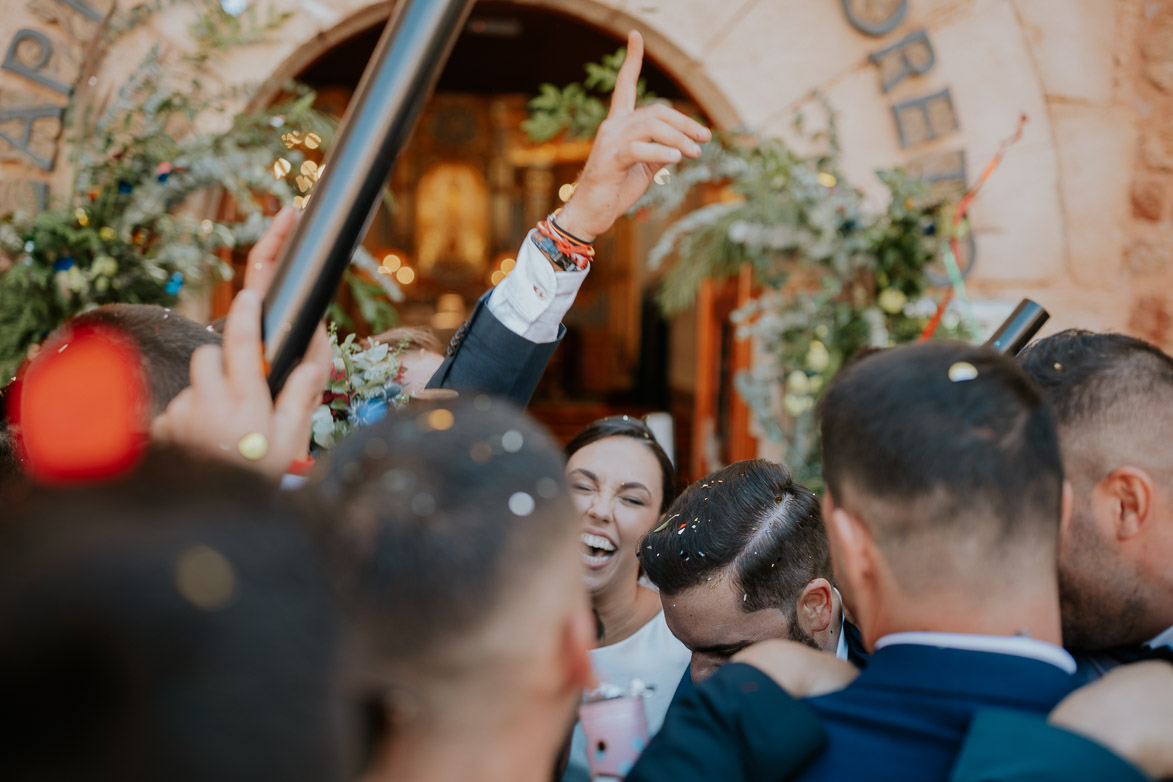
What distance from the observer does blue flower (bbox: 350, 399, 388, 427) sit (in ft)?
4.95

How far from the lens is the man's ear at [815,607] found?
61.9 inches

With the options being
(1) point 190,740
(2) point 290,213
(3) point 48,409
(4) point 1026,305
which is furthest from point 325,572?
(4) point 1026,305

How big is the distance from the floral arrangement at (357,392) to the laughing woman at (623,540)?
479 mm

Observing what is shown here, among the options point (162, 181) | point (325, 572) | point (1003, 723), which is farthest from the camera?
point (162, 181)

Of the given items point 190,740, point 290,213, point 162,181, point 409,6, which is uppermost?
point 409,6

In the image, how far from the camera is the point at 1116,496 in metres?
1.12

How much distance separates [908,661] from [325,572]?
0.59 meters

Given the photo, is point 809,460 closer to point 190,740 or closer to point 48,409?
point 48,409

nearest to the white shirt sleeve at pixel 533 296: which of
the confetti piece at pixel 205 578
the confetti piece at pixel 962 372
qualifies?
the confetti piece at pixel 962 372

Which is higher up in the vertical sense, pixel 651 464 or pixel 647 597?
pixel 651 464

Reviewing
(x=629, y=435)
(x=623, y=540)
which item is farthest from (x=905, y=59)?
(x=623, y=540)

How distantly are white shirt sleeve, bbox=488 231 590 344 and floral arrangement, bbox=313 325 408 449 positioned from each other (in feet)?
0.83

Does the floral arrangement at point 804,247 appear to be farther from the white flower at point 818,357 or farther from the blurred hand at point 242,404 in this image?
the blurred hand at point 242,404

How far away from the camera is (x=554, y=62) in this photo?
6602mm
